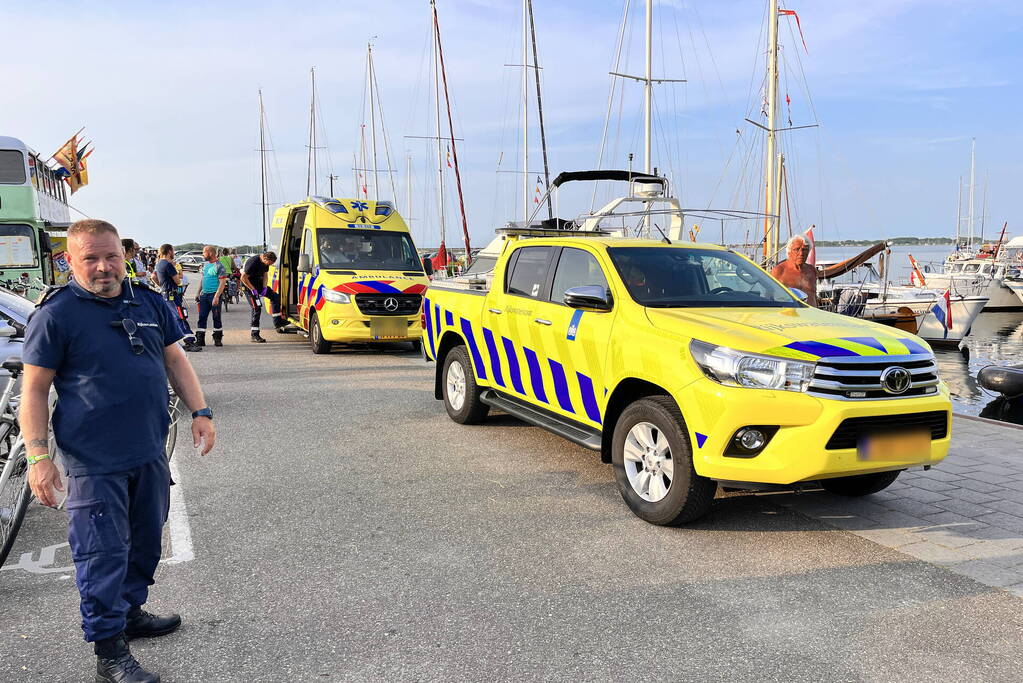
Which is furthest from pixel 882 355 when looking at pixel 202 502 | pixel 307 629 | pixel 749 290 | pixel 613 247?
pixel 202 502

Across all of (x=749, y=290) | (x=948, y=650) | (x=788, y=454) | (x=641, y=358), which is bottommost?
(x=948, y=650)

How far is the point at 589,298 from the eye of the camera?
210 inches

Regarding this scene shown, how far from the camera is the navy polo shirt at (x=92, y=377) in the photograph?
2.96 meters

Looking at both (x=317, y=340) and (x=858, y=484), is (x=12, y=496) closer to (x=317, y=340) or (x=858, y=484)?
(x=858, y=484)

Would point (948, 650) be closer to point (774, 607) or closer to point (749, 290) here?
point (774, 607)

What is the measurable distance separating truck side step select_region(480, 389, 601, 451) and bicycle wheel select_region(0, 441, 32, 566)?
325 cm

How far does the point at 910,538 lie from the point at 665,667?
225cm

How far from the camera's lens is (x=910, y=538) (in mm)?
4703

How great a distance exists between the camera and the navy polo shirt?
2965mm

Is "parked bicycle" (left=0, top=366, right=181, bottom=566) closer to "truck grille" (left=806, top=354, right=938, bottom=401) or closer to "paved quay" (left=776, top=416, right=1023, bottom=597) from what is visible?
"truck grille" (left=806, top=354, right=938, bottom=401)

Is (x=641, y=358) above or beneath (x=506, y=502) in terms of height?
above

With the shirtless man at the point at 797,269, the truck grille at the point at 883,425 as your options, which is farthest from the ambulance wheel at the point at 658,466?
the shirtless man at the point at 797,269

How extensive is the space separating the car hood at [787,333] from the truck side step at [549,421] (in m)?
0.95

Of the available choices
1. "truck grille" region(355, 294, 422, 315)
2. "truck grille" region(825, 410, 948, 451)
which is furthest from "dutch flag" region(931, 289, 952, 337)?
"truck grille" region(825, 410, 948, 451)
